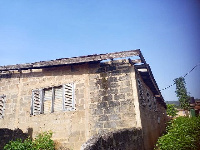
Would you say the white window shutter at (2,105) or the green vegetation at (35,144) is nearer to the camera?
the green vegetation at (35,144)

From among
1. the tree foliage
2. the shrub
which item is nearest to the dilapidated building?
the shrub

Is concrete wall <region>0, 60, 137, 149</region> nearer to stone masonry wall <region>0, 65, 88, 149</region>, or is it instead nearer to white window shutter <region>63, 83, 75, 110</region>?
stone masonry wall <region>0, 65, 88, 149</region>

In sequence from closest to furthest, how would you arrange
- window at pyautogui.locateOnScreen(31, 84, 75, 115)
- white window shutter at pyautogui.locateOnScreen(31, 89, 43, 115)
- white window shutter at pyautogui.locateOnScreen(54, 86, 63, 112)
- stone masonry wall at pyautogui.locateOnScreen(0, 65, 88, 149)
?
1. stone masonry wall at pyautogui.locateOnScreen(0, 65, 88, 149)
2. window at pyautogui.locateOnScreen(31, 84, 75, 115)
3. white window shutter at pyautogui.locateOnScreen(54, 86, 63, 112)
4. white window shutter at pyautogui.locateOnScreen(31, 89, 43, 115)

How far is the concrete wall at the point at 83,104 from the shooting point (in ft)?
21.0

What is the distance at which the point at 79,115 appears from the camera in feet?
22.2

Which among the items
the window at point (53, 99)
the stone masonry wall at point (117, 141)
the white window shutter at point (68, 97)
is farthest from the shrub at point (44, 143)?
the stone masonry wall at point (117, 141)

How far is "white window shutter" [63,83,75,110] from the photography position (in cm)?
702

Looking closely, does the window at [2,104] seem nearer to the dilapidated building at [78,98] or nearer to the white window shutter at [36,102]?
the dilapidated building at [78,98]

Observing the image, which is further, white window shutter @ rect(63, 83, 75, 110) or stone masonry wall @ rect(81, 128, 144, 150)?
white window shutter @ rect(63, 83, 75, 110)

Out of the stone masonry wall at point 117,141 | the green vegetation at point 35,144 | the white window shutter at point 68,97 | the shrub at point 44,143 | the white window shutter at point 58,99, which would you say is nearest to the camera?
the stone masonry wall at point 117,141

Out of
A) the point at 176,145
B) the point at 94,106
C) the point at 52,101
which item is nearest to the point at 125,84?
the point at 94,106

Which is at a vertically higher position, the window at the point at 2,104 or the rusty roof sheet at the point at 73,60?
the rusty roof sheet at the point at 73,60

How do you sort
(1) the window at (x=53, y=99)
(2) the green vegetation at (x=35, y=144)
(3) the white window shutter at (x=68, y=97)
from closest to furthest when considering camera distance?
1. (2) the green vegetation at (x=35, y=144)
2. (3) the white window shutter at (x=68, y=97)
3. (1) the window at (x=53, y=99)

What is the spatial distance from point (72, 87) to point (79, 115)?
1.17 m
